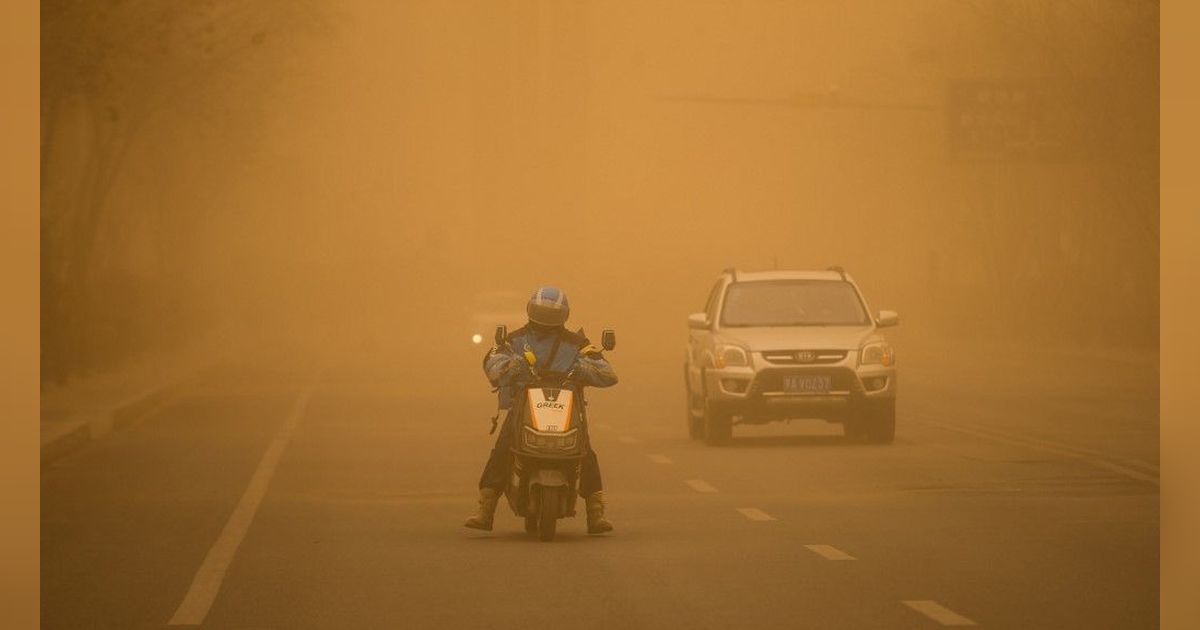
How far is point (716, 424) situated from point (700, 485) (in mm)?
5144

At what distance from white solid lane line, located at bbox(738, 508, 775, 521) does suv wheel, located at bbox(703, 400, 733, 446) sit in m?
7.29

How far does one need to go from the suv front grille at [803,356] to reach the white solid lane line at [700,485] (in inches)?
178

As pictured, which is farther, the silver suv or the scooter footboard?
the silver suv

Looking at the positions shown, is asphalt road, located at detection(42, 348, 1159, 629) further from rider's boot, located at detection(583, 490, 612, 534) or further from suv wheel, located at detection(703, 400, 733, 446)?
suv wheel, located at detection(703, 400, 733, 446)

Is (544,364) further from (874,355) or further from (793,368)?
(874,355)

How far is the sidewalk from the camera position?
2723 centimetres

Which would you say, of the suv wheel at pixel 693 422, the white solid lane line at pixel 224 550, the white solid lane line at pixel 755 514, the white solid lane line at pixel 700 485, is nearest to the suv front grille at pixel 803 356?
the suv wheel at pixel 693 422

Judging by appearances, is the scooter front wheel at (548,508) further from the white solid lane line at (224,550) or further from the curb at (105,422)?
the curb at (105,422)

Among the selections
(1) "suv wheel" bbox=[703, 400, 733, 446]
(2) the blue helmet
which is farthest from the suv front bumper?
(2) the blue helmet

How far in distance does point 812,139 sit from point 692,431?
72746 millimetres

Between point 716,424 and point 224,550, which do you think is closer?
point 224,550

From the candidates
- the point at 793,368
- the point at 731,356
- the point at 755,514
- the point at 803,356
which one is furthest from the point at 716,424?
the point at 755,514

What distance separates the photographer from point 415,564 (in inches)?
565

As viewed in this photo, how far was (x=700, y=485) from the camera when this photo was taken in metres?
20.2
